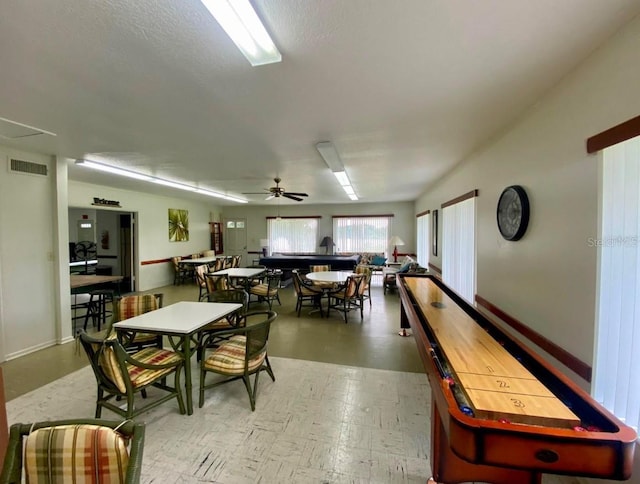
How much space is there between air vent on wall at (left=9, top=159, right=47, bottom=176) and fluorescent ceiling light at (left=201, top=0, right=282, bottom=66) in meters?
3.85

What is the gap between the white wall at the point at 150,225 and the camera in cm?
635

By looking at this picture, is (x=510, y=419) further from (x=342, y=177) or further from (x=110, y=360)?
(x=342, y=177)

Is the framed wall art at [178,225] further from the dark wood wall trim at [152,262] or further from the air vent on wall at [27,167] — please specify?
the air vent on wall at [27,167]

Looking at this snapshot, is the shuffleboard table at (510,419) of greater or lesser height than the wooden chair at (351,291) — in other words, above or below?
above

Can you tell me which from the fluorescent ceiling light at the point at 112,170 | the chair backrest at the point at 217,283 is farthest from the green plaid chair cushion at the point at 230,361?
the fluorescent ceiling light at the point at 112,170

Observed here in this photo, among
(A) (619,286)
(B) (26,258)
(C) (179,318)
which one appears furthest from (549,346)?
(B) (26,258)

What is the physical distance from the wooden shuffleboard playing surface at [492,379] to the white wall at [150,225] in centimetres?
729

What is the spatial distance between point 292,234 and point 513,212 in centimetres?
846

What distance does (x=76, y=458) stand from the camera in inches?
37.5

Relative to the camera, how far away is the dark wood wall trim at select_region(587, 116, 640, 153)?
138 centimetres

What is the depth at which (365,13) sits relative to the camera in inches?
52.9

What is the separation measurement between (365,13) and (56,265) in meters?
4.87

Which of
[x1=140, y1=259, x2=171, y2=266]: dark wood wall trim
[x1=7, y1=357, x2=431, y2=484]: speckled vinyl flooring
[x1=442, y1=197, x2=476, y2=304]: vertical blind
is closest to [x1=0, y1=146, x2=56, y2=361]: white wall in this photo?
[x1=7, y1=357, x2=431, y2=484]: speckled vinyl flooring

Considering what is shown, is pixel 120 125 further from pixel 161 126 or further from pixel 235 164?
pixel 235 164
